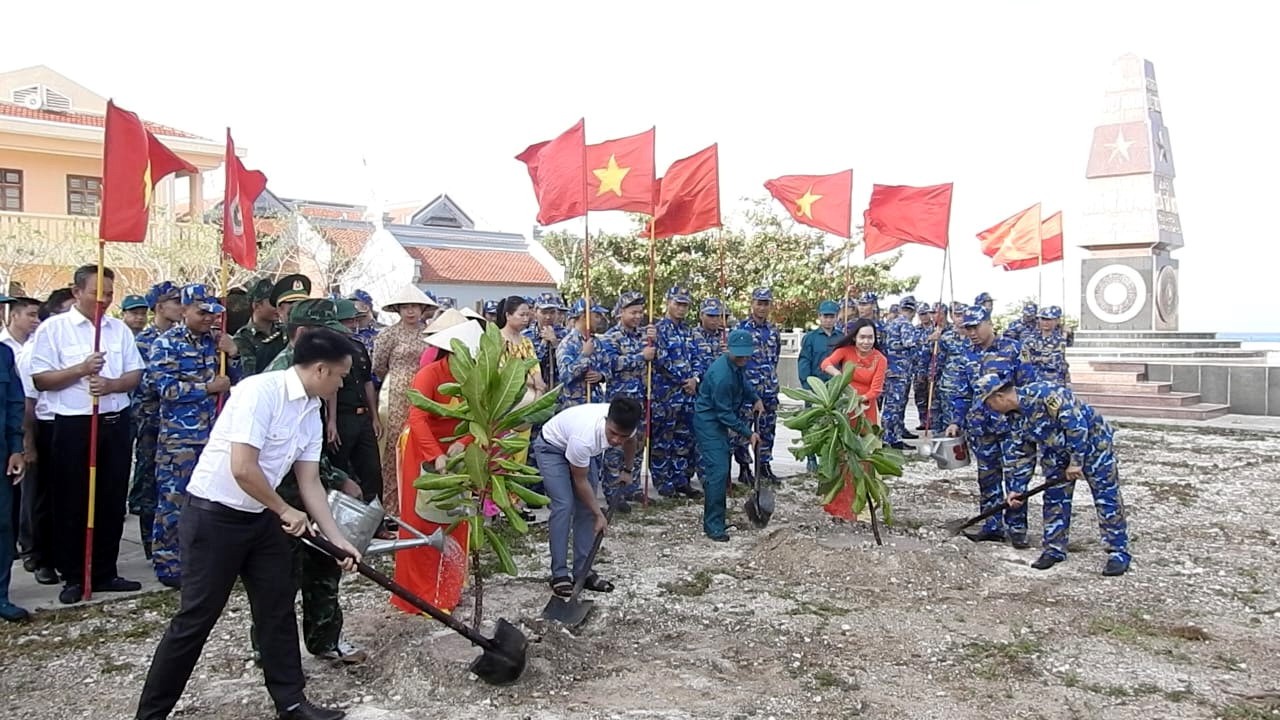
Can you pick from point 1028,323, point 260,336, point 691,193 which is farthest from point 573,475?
point 1028,323

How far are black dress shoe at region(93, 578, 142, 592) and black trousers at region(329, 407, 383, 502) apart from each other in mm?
1582

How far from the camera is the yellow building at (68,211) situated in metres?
20.7

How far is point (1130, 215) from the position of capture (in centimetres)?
1858

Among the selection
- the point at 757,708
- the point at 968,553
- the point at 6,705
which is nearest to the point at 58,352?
the point at 6,705

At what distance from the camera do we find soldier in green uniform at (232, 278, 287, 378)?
5863mm

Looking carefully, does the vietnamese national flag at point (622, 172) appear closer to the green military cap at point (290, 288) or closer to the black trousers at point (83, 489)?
the green military cap at point (290, 288)

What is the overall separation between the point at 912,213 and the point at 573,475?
6981mm

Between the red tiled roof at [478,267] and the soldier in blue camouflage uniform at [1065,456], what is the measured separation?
32471 mm

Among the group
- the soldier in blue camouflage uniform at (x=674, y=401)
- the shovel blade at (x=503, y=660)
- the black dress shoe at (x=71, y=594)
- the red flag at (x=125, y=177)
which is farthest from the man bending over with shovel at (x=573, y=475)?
the soldier in blue camouflage uniform at (x=674, y=401)

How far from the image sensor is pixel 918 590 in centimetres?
574

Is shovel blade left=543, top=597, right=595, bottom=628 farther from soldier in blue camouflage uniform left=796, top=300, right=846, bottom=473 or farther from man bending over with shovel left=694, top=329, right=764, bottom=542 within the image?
soldier in blue camouflage uniform left=796, top=300, right=846, bottom=473

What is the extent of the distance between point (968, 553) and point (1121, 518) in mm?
971

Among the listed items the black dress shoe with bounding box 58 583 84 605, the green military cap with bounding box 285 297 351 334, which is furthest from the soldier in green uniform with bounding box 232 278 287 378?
the black dress shoe with bounding box 58 583 84 605

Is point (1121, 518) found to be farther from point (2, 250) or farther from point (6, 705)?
point (2, 250)
